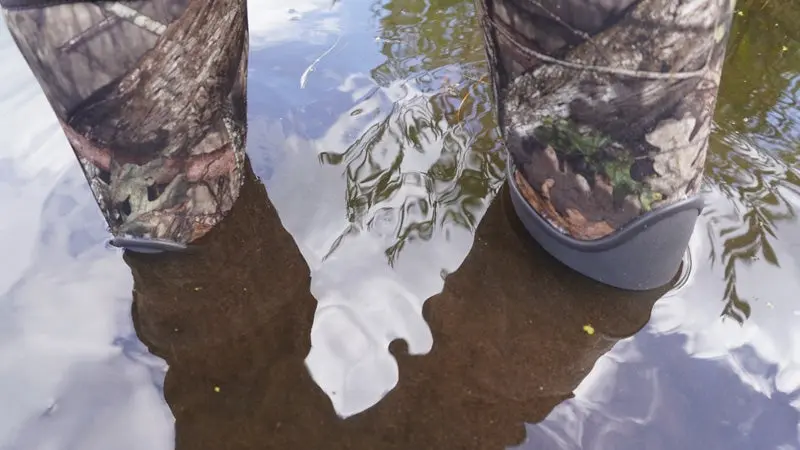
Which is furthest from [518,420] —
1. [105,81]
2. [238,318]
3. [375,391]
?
[105,81]

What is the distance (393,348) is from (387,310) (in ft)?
0.22

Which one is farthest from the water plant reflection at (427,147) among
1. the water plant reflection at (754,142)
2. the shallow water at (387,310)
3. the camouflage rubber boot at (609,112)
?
the water plant reflection at (754,142)

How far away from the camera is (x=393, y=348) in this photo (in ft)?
3.14

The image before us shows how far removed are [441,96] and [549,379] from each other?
0.65 metres

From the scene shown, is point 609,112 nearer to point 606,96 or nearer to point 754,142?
point 606,96

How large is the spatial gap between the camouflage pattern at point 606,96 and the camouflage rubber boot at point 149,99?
408 mm

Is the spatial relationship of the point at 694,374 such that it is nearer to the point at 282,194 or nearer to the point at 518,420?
the point at 518,420

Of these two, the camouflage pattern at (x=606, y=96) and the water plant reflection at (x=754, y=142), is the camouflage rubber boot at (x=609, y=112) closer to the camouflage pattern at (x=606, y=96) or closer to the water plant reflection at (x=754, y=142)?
the camouflage pattern at (x=606, y=96)

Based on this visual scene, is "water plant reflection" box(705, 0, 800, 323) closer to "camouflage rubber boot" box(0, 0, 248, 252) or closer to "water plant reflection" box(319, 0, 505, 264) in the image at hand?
"water plant reflection" box(319, 0, 505, 264)

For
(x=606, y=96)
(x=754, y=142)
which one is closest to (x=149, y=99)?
(x=606, y=96)

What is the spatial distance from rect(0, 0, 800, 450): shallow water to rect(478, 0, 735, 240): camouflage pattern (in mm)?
149

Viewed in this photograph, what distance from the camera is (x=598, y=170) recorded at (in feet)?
3.05

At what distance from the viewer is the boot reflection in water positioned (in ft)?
2.85

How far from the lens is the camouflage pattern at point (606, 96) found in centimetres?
81
